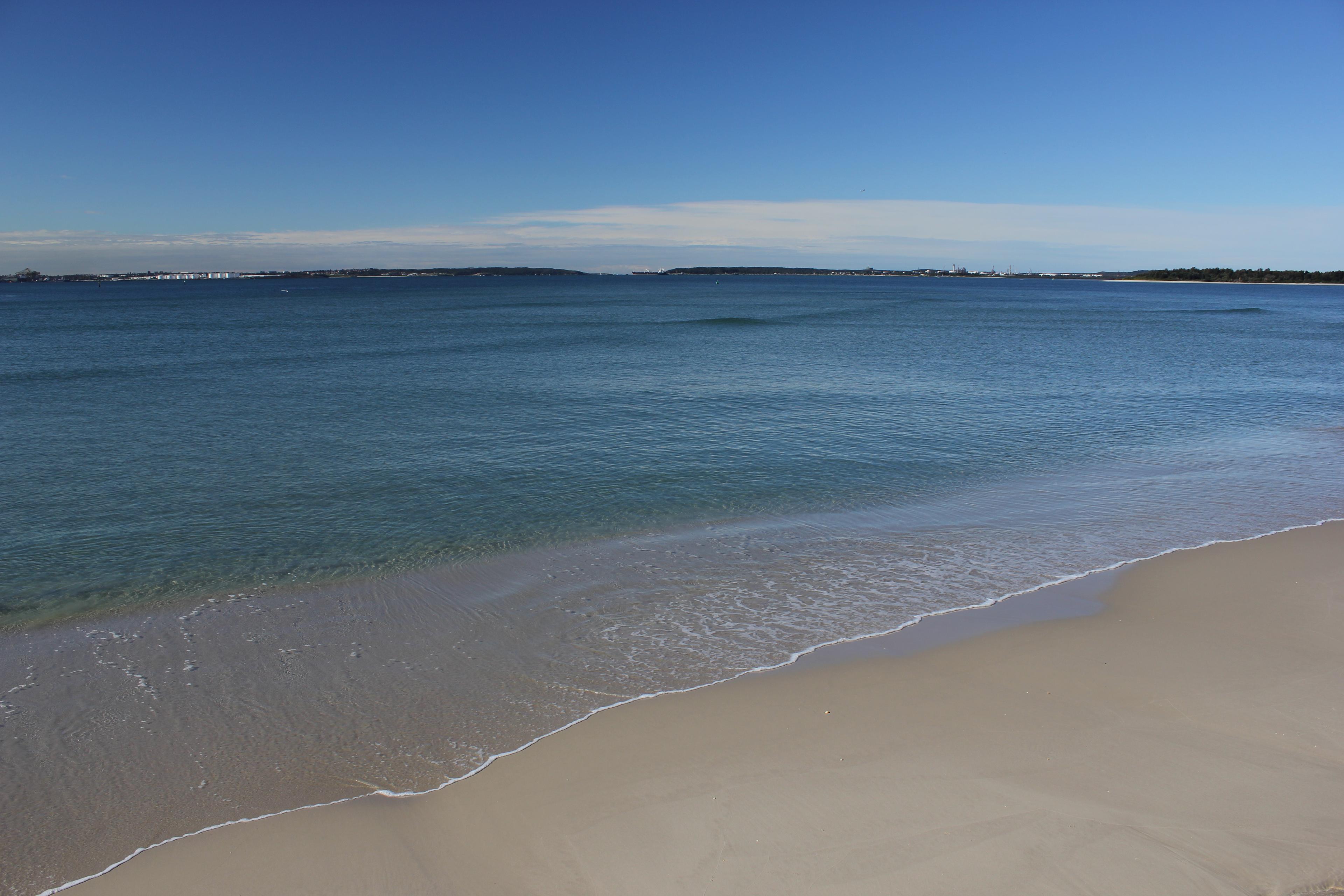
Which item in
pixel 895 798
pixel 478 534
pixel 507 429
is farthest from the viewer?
pixel 507 429

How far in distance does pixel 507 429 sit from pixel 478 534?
26.1 feet

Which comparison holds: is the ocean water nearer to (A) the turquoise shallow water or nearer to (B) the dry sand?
(A) the turquoise shallow water

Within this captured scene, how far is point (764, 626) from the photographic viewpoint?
7.89m

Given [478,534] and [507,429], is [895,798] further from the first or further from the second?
[507,429]

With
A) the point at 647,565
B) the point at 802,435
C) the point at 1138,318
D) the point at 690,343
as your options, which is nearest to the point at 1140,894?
the point at 647,565

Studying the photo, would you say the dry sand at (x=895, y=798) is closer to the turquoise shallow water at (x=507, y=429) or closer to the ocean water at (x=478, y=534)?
the ocean water at (x=478, y=534)

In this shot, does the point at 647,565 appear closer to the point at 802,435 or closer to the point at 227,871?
the point at 227,871

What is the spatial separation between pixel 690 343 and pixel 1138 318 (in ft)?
166

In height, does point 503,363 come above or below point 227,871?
above

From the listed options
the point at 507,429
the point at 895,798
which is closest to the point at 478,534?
the point at 895,798

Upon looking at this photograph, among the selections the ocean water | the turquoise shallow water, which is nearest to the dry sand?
A: the ocean water

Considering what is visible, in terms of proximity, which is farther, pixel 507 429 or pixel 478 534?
pixel 507 429

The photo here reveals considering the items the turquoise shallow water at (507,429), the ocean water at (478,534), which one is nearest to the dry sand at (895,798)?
the ocean water at (478,534)

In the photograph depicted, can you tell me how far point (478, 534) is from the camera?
36.3 ft
